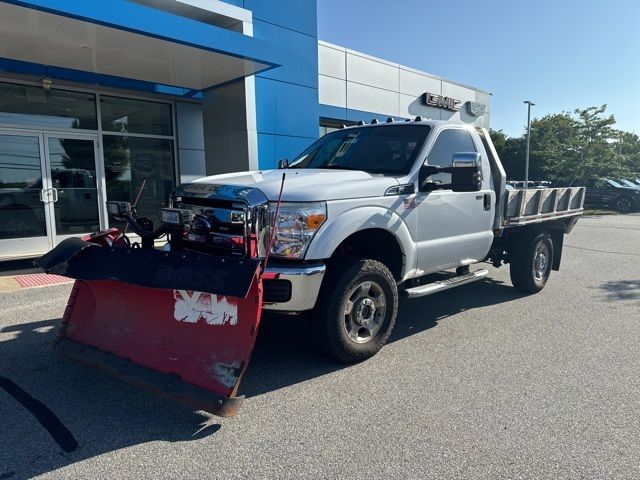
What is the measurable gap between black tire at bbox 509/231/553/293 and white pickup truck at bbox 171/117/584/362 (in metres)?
0.70

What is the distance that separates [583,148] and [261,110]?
80.5 ft

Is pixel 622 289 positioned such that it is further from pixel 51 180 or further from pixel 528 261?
pixel 51 180

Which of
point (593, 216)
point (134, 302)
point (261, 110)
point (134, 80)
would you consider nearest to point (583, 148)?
point (593, 216)

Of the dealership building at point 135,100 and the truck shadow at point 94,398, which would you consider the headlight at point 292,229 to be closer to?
the truck shadow at point 94,398

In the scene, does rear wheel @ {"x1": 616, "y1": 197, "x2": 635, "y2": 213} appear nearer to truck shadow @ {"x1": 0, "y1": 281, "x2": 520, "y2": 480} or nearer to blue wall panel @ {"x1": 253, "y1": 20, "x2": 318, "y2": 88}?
blue wall panel @ {"x1": 253, "y1": 20, "x2": 318, "y2": 88}

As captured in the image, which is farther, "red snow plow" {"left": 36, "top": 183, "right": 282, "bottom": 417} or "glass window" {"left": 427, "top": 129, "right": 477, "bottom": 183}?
"glass window" {"left": 427, "top": 129, "right": 477, "bottom": 183}

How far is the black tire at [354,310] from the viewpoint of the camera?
152 inches

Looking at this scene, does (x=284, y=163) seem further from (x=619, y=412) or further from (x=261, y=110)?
(x=261, y=110)

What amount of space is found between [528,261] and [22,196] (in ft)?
30.4

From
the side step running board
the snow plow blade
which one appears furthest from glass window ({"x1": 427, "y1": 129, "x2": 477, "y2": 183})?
the snow plow blade

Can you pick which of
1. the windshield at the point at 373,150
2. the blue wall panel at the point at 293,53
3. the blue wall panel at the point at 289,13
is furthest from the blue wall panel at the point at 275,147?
the windshield at the point at 373,150

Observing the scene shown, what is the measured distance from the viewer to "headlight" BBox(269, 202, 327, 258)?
3.66 m

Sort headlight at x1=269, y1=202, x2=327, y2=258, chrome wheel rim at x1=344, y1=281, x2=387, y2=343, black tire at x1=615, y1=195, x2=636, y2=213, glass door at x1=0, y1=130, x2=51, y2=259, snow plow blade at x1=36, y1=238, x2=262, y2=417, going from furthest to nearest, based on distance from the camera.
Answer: black tire at x1=615, y1=195, x2=636, y2=213 → glass door at x1=0, y1=130, x2=51, y2=259 → chrome wheel rim at x1=344, y1=281, x2=387, y2=343 → headlight at x1=269, y1=202, x2=327, y2=258 → snow plow blade at x1=36, y1=238, x2=262, y2=417

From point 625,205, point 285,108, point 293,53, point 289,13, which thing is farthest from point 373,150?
point 625,205
